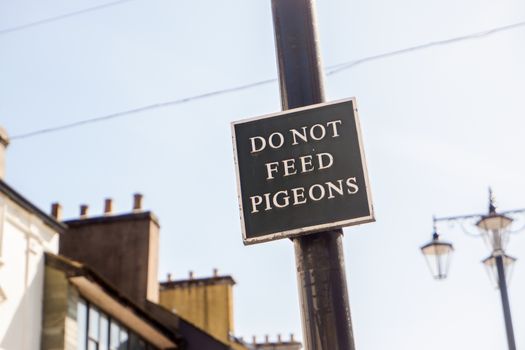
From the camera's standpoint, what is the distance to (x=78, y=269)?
20.7 metres

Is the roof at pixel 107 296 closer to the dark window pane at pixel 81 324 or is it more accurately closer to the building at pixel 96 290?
the building at pixel 96 290

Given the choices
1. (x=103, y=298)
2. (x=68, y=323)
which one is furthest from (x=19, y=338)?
(x=103, y=298)

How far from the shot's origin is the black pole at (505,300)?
13094 millimetres

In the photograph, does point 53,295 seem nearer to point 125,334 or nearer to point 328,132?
point 125,334

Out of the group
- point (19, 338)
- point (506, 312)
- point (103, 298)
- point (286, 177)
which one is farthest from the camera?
point (103, 298)

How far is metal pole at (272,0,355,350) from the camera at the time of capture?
13.3 ft

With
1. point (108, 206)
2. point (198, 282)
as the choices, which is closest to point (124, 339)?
point (108, 206)

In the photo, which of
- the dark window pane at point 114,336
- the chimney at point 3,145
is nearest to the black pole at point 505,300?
the chimney at point 3,145

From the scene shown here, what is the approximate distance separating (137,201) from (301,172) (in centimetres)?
2581

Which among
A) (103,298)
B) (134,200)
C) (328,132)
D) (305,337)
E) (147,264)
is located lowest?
(305,337)

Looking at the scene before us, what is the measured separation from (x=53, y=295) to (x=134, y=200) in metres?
9.28

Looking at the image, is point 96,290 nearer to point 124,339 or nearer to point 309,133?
point 124,339

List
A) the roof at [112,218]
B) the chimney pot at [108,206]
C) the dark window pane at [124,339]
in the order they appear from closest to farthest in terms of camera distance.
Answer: the dark window pane at [124,339], the roof at [112,218], the chimney pot at [108,206]

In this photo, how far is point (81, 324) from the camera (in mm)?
22000
